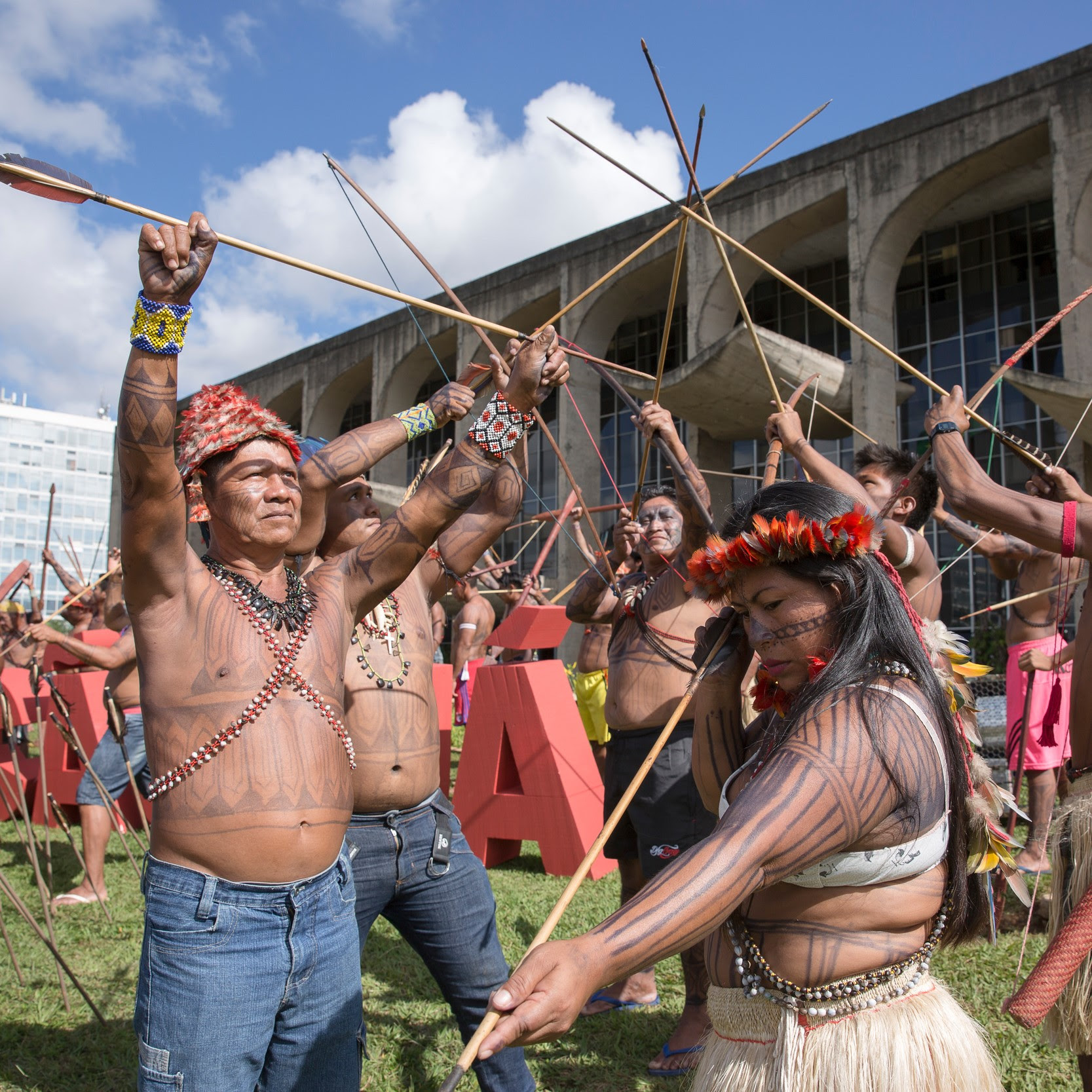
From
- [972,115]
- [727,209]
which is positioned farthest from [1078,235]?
[727,209]

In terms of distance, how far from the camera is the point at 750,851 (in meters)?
1.49

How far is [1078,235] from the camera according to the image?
490 inches

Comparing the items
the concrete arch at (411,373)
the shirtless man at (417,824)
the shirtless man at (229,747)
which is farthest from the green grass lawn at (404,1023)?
the concrete arch at (411,373)

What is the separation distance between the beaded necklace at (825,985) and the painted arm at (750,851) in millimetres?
58

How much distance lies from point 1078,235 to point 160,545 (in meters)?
13.9

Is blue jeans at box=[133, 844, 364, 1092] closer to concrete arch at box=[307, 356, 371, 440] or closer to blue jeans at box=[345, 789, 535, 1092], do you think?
blue jeans at box=[345, 789, 535, 1092]

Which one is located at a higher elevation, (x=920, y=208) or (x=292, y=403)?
(x=292, y=403)

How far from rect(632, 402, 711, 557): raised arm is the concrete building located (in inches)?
309

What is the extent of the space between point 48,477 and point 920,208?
313ft

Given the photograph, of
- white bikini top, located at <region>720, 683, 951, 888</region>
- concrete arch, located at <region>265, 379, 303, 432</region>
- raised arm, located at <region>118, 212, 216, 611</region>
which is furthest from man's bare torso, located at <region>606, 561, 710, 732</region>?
concrete arch, located at <region>265, 379, 303, 432</region>

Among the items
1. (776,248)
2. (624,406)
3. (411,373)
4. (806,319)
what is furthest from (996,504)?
(411,373)

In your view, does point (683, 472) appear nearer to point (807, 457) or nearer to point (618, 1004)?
point (807, 457)

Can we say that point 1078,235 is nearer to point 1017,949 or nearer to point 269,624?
point 1017,949

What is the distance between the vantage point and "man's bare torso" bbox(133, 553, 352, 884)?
2.04m
